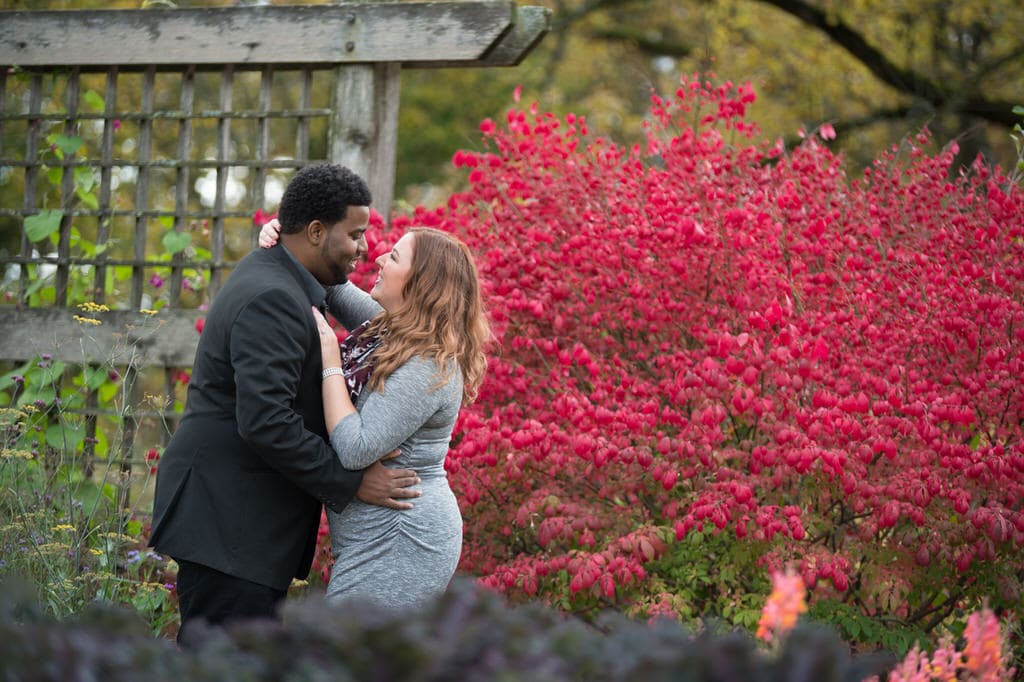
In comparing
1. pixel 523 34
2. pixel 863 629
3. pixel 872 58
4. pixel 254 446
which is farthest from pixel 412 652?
pixel 872 58

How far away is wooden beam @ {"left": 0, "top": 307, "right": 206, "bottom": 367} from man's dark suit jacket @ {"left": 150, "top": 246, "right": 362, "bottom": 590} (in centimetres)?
228

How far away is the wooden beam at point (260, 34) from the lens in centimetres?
540

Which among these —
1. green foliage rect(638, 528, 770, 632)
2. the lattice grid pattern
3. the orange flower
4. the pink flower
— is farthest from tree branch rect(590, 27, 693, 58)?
the orange flower

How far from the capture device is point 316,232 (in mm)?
3426

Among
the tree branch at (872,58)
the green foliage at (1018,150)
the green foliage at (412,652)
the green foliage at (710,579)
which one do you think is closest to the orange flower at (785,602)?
the green foliage at (412,652)

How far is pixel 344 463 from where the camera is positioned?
10.2 ft

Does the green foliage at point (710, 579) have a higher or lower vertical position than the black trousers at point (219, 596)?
lower

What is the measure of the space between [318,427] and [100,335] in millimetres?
2827

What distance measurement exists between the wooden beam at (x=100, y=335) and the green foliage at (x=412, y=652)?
12.5 ft

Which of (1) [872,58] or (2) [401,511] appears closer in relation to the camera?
(2) [401,511]

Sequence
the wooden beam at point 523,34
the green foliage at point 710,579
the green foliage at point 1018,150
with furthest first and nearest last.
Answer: the wooden beam at point 523,34 → the green foliage at point 1018,150 → the green foliage at point 710,579

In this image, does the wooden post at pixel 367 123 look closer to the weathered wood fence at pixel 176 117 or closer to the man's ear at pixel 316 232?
the weathered wood fence at pixel 176 117

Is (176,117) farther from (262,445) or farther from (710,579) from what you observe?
(710,579)

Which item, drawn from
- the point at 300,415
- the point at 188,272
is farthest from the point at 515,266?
the point at 188,272
